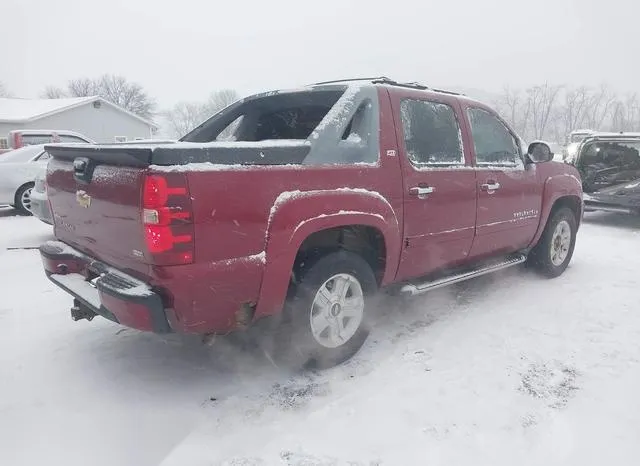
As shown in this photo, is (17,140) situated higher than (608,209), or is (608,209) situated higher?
(17,140)

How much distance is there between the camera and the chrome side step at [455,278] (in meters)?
3.65

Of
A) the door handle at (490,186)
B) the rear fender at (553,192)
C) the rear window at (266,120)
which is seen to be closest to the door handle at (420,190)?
the door handle at (490,186)

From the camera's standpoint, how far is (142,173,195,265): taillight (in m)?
2.38

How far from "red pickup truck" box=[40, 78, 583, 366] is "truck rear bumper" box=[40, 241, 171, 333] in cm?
1

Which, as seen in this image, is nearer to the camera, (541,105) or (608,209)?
(608,209)

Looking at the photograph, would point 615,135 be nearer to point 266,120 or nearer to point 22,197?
point 266,120

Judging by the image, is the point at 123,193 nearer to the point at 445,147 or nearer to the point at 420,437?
the point at 420,437

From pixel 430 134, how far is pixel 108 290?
8.33ft

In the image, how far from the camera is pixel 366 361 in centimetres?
344

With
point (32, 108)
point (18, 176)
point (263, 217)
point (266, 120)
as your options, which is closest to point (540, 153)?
point (266, 120)

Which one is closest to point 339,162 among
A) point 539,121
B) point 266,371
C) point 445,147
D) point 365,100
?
point 365,100

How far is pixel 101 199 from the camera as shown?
109 inches

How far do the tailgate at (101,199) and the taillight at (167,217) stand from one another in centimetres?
7

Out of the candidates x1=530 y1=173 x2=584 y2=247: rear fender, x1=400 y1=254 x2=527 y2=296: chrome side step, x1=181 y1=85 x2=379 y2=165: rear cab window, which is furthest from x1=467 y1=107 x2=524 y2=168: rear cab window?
x1=181 y1=85 x2=379 y2=165: rear cab window
